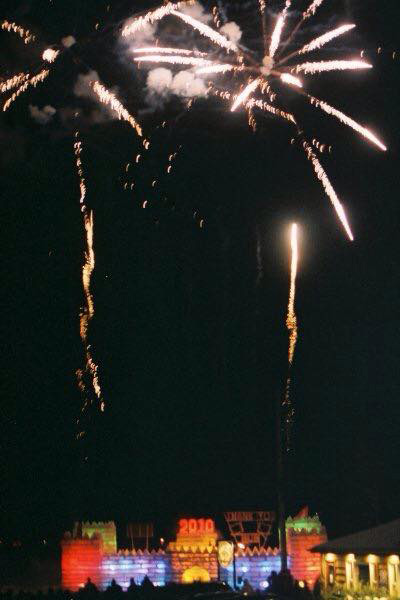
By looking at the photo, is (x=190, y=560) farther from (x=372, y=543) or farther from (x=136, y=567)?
(x=372, y=543)

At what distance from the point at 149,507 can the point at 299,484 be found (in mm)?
9696

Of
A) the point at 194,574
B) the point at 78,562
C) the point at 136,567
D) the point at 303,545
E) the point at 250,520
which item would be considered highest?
the point at 250,520

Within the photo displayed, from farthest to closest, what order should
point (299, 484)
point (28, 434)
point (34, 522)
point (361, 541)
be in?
1. point (299, 484)
2. point (34, 522)
3. point (28, 434)
4. point (361, 541)

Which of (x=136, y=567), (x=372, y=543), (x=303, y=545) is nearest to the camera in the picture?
(x=372, y=543)

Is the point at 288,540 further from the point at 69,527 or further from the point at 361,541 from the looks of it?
the point at 361,541

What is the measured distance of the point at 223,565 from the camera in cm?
4112

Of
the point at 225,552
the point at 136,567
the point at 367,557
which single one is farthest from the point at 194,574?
the point at 367,557

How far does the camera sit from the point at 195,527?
144ft

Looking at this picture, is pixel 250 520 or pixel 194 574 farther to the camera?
pixel 250 520

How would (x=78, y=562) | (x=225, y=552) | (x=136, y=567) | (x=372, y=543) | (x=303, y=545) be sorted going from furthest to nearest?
1. (x=303, y=545)
2. (x=136, y=567)
3. (x=78, y=562)
4. (x=225, y=552)
5. (x=372, y=543)

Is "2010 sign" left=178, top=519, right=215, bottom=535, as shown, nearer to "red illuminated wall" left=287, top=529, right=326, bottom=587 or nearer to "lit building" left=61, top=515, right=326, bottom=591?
"lit building" left=61, top=515, right=326, bottom=591

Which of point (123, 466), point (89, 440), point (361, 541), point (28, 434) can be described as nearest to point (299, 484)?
point (123, 466)

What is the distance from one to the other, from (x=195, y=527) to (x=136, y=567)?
3.54 metres

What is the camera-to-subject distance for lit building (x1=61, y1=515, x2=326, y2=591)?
4228 cm
